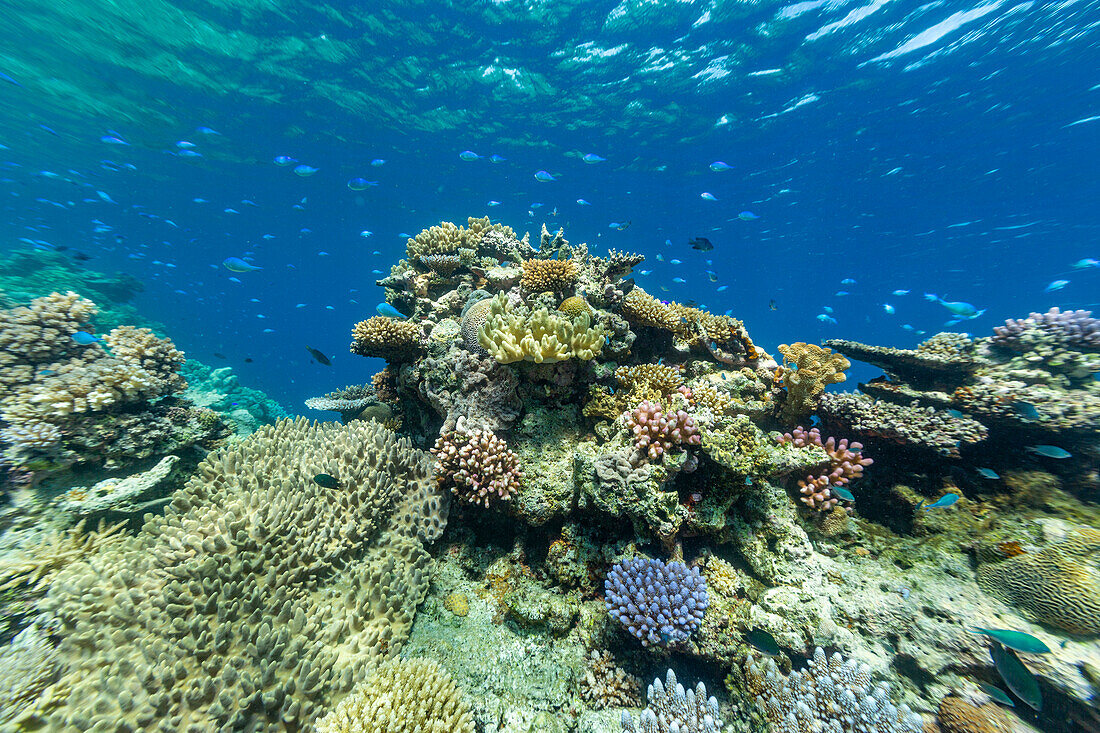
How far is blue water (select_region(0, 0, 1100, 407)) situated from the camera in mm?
17531

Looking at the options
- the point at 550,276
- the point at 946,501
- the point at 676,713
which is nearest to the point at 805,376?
the point at 946,501

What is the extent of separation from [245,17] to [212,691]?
26954 mm

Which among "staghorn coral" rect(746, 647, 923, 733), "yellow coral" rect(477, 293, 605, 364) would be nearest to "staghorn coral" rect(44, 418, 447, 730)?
"yellow coral" rect(477, 293, 605, 364)

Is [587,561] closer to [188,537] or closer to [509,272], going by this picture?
[188,537]

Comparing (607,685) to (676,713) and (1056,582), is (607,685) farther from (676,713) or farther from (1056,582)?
(1056,582)

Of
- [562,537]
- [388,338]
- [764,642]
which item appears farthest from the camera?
[388,338]

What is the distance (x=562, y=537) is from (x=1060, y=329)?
25.9 feet

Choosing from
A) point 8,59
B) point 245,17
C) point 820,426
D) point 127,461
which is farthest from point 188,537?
point 8,59

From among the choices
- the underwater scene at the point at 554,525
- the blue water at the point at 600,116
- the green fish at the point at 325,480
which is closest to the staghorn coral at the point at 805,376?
the underwater scene at the point at 554,525

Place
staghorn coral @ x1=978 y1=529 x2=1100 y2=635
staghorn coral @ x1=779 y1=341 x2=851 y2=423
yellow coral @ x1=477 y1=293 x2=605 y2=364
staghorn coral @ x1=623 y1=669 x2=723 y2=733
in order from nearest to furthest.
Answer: staghorn coral @ x1=623 y1=669 x2=723 y2=733 → staghorn coral @ x1=978 y1=529 x2=1100 y2=635 → yellow coral @ x1=477 y1=293 x2=605 y2=364 → staghorn coral @ x1=779 y1=341 x2=851 y2=423

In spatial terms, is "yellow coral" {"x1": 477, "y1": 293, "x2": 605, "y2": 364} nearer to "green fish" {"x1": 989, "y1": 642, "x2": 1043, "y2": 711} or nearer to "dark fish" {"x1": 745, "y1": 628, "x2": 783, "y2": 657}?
"dark fish" {"x1": 745, "y1": 628, "x2": 783, "y2": 657}

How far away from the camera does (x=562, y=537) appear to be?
438 cm

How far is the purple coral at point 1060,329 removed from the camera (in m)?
5.27

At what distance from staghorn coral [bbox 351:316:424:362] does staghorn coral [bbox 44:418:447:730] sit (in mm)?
1672
